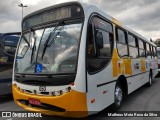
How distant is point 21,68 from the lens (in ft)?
19.3

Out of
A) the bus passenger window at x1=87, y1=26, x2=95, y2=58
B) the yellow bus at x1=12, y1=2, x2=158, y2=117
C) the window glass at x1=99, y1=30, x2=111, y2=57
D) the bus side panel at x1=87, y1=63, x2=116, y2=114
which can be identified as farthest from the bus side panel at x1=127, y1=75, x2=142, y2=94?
the bus passenger window at x1=87, y1=26, x2=95, y2=58

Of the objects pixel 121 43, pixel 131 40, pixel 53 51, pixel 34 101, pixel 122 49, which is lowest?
pixel 34 101

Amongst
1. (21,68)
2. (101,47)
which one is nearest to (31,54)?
(21,68)

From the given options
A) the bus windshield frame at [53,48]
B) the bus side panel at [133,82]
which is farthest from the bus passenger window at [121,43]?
the bus windshield frame at [53,48]

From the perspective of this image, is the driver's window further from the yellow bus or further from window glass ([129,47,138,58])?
window glass ([129,47,138,58])

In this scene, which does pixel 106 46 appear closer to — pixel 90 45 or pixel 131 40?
pixel 90 45

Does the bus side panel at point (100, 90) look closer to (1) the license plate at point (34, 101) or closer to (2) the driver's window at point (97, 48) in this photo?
(2) the driver's window at point (97, 48)

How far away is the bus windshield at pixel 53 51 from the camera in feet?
16.5

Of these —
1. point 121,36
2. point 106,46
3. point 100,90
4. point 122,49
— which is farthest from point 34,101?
point 121,36

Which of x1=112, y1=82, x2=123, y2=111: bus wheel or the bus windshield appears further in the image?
x1=112, y1=82, x2=123, y2=111: bus wheel

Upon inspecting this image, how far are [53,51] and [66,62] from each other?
1.55ft

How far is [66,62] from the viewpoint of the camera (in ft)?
16.5

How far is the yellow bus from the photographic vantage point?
15.9 feet

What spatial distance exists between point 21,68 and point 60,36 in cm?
138
